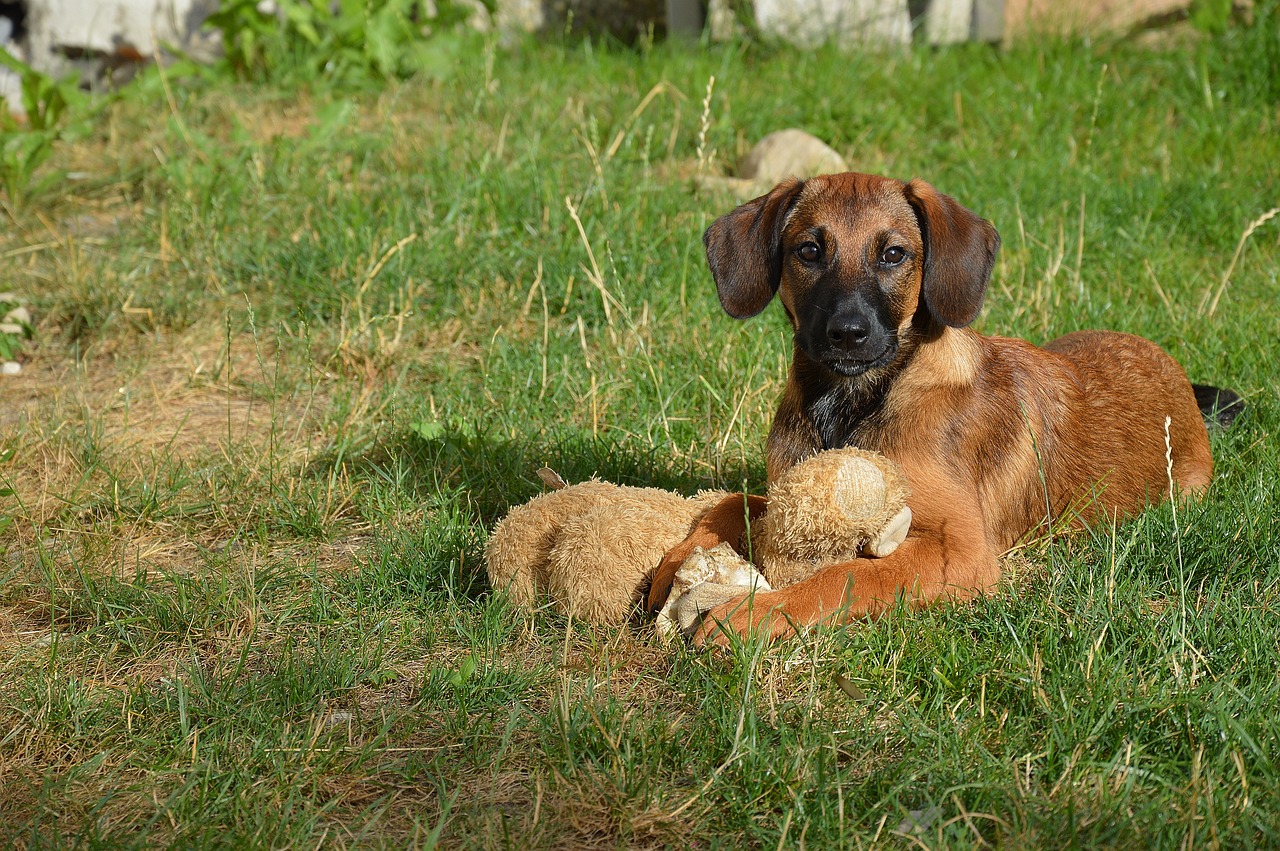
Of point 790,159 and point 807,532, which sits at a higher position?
point 790,159

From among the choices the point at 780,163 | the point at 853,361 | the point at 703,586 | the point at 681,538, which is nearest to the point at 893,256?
the point at 853,361

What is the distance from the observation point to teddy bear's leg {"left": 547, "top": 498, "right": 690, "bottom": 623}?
10.9 feet

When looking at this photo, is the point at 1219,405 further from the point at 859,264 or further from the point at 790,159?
the point at 790,159

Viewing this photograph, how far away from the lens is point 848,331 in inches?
132

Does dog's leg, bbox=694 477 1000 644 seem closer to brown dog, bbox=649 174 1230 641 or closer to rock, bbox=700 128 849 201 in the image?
brown dog, bbox=649 174 1230 641

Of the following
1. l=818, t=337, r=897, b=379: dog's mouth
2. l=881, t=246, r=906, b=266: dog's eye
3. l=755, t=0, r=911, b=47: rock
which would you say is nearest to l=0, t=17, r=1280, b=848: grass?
l=755, t=0, r=911, b=47: rock

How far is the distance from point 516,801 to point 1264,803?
153 cm

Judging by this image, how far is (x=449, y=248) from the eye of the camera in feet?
19.5

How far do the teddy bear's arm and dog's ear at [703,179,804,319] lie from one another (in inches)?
22.7

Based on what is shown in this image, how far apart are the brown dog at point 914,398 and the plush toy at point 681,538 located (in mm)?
73

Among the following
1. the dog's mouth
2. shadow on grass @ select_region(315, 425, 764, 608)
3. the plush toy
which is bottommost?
shadow on grass @ select_region(315, 425, 764, 608)

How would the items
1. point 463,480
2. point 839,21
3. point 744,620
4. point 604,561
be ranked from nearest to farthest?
1. point 744,620
2. point 604,561
3. point 463,480
4. point 839,21

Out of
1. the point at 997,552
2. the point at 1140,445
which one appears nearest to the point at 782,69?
the point at 1140,445

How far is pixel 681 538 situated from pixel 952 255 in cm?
110
